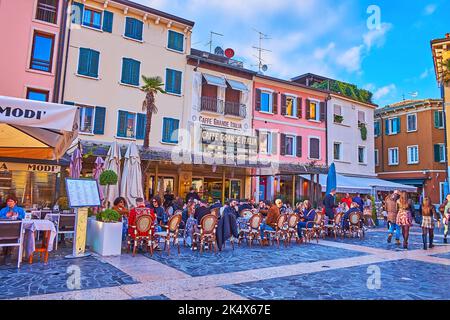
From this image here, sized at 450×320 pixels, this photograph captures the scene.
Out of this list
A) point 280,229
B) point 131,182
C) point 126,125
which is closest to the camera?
point 280,229

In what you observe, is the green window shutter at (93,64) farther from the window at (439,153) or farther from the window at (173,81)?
the window at (439,153)

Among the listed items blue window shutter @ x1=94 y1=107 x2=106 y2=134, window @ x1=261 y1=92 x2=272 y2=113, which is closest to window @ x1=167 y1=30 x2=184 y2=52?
blue window shutter @ x1=94 y1=107 x2=106 y2=134

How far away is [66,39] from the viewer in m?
16.9

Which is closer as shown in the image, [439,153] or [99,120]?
[99,120]

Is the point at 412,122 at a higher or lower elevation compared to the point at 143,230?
higher

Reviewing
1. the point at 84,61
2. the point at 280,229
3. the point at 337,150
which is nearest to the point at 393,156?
the point at 337,150

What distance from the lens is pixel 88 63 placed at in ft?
56.3

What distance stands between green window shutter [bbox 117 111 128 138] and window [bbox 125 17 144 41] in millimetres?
4316

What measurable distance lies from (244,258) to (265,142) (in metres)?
14.8

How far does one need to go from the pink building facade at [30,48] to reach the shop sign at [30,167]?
10.1 feet

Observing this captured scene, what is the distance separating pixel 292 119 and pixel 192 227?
16237mm

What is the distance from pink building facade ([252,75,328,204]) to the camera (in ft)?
73.4

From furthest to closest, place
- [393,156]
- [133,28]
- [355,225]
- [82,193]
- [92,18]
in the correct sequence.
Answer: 1. [393,156]
2. [133,28]
3. [92,18]
4. [355,225]
5. [82,193]

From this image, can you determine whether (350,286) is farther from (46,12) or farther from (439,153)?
(439,153)
